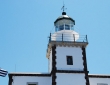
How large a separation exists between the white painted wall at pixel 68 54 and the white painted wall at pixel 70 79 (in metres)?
0.74

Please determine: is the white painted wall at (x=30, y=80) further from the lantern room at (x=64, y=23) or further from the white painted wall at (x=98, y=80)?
the lantern room at (x=64, y=23)

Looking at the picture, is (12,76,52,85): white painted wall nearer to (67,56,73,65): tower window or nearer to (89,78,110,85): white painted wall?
(67,56,73,65): tower window

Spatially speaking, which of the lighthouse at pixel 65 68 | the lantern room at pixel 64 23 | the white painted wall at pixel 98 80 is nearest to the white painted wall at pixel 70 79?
the lighthouse at pixel 65 68

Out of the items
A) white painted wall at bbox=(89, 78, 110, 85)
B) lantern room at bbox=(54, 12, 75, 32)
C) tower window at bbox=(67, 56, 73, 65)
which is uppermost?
lantern room at bbox=(54, 12, 75, 32)

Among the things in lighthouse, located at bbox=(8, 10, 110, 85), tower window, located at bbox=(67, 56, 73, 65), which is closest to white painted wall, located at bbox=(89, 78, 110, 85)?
lighthouse, located at bbox=(8, 10, 110, 85)

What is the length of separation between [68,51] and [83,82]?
351cm

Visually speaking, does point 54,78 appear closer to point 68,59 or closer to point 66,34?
point 68,59

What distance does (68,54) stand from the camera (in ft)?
85.3

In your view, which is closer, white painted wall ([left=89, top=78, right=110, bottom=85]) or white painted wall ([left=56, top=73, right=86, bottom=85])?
white painted wall ([left=56, top=73, right=86, bottom=85])

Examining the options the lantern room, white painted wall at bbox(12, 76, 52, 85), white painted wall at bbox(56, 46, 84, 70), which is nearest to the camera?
white painted wall at bbox(12, 76, 52, 85)

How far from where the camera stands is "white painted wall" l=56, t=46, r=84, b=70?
25406mm

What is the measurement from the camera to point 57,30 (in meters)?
28.1

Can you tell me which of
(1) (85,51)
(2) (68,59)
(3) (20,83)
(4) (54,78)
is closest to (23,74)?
(3) (20,83)

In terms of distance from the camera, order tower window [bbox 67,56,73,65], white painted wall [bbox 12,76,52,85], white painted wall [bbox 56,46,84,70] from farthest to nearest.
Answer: tower window [bbox 67,56,73,65] → white painted wall [bbox 56,46,84,70] → white painted wall [bbox 12,76,52,85]
